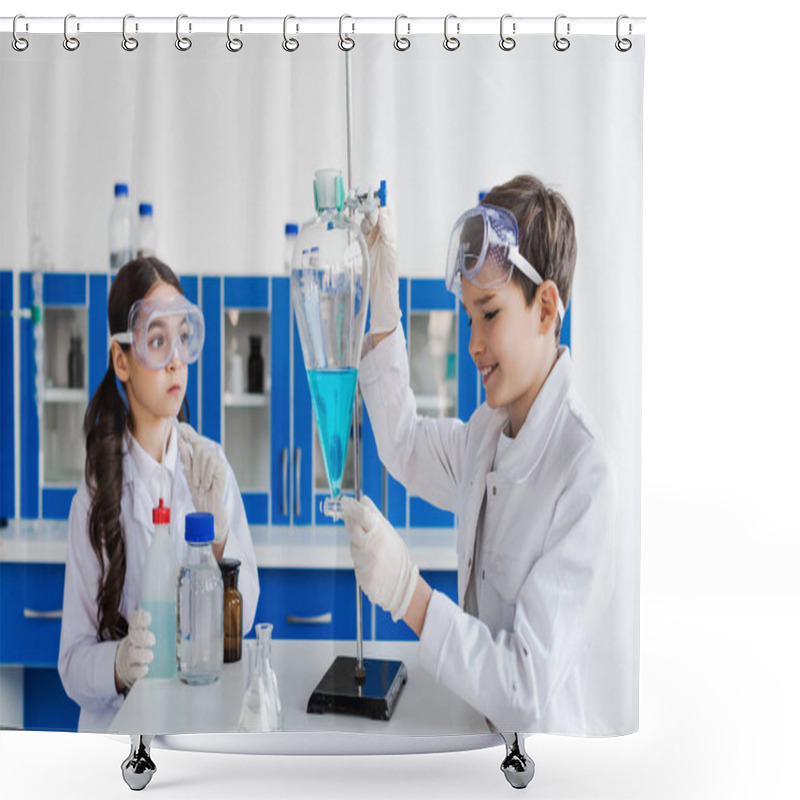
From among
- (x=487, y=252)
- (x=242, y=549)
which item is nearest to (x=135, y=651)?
(x=242, y=549)

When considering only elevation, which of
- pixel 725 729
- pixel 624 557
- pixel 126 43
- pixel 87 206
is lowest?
pixel 725 729

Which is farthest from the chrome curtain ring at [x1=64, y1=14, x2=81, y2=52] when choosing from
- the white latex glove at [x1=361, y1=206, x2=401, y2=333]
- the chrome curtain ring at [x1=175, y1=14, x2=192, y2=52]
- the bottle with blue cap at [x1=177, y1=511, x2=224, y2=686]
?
the bottle with blue cap at [x1=177, y1=511, x2=224, y2=686]

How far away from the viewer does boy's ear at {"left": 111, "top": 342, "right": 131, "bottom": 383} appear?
184 centimetres

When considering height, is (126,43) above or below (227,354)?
above

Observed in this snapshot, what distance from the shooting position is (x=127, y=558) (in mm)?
1854

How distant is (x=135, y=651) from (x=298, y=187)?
37.4 inches

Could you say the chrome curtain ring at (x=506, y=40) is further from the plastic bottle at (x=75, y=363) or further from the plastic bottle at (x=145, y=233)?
the plastic bottle at (x=75, y=363)

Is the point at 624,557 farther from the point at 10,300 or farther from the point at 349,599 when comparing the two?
the point at 10,300

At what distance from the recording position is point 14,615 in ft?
6.19

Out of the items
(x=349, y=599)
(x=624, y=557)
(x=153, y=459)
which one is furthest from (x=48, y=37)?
(x=624, y=557)

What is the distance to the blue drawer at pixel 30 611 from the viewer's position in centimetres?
188

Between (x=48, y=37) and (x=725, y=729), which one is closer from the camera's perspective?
(x=48, y=37)

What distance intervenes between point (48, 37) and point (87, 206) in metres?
0.33

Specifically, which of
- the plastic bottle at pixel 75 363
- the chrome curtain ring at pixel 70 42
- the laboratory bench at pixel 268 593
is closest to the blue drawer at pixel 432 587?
the laboratory bench at pixel 268 593
